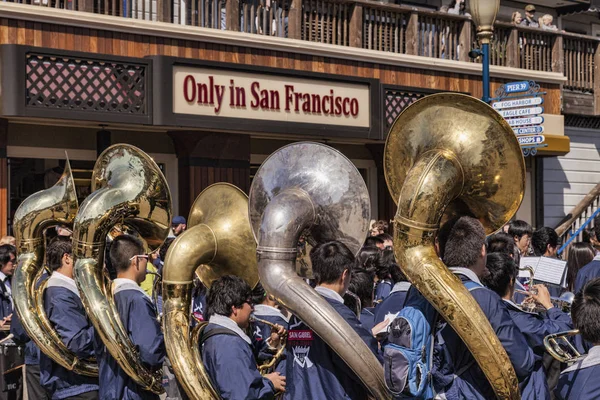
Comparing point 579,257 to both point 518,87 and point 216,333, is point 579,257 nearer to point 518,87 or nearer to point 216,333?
point 216,333

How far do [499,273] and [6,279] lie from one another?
5214 millimetres

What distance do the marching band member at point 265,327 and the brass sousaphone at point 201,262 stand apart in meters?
0.35

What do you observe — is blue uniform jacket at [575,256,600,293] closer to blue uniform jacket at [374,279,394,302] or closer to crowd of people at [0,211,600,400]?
crowd of people at [0,211,600,400]

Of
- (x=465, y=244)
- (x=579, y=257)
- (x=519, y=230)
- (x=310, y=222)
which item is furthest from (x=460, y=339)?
(x=519, y=230)

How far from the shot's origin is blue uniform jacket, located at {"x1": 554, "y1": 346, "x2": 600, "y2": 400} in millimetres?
3713

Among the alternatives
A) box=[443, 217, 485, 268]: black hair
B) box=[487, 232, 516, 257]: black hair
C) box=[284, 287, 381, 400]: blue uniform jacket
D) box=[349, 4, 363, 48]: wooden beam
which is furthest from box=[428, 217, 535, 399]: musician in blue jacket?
box=[349, 4, 363, 48]: wooden beam

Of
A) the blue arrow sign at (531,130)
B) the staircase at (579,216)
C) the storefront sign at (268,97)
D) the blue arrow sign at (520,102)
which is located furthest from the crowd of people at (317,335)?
the staircase at (579,216)

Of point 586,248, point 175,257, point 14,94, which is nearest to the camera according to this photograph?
point 175,257

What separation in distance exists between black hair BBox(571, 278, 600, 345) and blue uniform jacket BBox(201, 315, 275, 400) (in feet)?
5.57

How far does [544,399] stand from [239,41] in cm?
928

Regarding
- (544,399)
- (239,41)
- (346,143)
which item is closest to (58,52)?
(239,41)

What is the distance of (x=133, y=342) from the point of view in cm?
553

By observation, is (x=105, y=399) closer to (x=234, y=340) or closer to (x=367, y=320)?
(x=234, y=340)

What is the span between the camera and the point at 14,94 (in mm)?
11039
